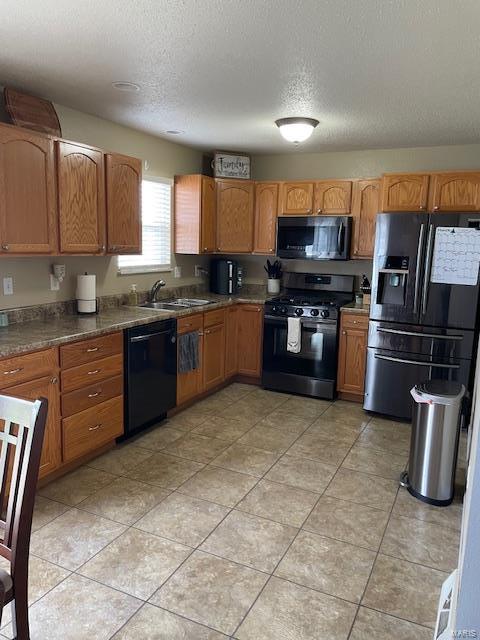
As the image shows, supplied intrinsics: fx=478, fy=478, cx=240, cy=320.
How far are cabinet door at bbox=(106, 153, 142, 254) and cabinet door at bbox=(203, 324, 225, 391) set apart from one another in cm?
112

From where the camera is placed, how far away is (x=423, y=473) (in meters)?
2.90

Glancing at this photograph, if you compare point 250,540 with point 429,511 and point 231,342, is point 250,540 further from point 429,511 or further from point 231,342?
point 231,342

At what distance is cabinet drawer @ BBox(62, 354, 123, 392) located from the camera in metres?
2.96

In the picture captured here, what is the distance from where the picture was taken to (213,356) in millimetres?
4645

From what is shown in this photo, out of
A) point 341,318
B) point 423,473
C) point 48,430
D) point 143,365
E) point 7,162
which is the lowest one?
point 423,473

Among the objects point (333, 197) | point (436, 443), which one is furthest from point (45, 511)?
point (333, 197)

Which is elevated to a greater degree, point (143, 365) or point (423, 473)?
point (143, 365)

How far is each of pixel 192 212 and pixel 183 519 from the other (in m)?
3.09

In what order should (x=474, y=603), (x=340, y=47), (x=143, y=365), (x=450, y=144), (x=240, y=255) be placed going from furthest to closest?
(x=240, y=255) < (x=450, y=144) < (x=143, y=365) < (x=340, y=47) < (x=474, y=603)

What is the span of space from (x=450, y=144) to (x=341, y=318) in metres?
1.92

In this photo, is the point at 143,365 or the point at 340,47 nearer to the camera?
the point at 340,47

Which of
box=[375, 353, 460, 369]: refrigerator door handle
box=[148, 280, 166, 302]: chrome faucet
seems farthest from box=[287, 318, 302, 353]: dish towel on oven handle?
box=[148, 280, 166, 302]: chrome faucet

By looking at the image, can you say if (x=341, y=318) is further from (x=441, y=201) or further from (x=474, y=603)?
(x=474, y=603)

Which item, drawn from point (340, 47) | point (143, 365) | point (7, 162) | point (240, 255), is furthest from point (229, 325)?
point (340, 47)
